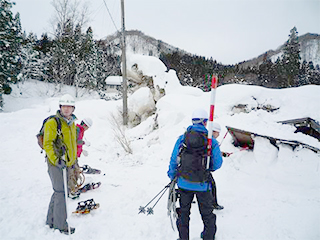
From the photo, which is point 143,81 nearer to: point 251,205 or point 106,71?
point 251,205

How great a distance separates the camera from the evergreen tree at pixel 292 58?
34.6m

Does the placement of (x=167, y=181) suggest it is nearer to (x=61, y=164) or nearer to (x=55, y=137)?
(x=61, y=164)

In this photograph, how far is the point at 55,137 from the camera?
302 cm

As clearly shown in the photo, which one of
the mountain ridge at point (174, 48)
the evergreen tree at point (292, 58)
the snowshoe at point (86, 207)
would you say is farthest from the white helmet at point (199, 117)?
the mountain ridge at point (174, 48)

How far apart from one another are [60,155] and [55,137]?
12.5 inches

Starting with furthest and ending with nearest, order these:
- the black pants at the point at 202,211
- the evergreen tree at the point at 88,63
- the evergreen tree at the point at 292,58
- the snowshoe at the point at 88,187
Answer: the evergreen tree at the point at 292,58 → the evergreen tree at the point at 88,63 → the snowshoe at the point at 88,187 → the black pants at the point at 202,211

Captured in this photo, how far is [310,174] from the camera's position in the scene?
4.48 meters

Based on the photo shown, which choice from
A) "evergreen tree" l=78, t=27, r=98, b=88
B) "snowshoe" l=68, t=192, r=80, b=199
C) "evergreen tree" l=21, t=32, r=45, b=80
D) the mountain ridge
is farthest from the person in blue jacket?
the mountain ridge

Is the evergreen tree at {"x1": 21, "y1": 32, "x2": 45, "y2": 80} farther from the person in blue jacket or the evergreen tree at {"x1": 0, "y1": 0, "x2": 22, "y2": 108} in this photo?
the person in blue jacket

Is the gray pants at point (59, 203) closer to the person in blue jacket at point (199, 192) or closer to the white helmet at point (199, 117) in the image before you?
the person in blue jacket at point (199, 192)

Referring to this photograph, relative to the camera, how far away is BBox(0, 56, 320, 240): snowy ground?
10.9ft

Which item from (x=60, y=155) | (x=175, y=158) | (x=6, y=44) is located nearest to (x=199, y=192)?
(x=175, y=158)

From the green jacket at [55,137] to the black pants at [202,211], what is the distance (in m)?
1.96

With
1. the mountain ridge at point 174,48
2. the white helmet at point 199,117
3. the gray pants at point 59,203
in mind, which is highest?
the mountain ridge at point 174,48
